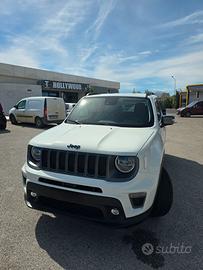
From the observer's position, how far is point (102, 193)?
98.6 inches

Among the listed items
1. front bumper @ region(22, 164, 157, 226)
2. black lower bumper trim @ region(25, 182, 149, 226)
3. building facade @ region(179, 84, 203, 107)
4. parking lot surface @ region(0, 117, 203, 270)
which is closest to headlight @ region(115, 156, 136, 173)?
front bumper @ region(22, 164, 157, 226)

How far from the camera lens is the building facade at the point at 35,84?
28.8 m

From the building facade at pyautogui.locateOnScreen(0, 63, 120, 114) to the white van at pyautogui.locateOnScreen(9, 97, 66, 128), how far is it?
15.0 metres

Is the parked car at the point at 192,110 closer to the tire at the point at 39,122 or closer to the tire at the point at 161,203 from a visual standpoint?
the tire at the point at 39,122

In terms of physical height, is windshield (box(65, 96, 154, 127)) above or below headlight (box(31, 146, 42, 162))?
above

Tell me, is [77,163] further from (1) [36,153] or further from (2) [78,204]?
(1) [36,153]

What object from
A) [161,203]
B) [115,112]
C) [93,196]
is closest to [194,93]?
[115,112]

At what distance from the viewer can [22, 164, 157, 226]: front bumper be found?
2.49 metres

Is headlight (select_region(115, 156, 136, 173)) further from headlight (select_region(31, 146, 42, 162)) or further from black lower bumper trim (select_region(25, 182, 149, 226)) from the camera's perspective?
headlight (select_region(31, 146, 42, 162))

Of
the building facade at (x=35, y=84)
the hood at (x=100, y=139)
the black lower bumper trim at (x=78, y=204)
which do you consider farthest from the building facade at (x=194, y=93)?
the black lower bumper trim at (x=78, y=204)

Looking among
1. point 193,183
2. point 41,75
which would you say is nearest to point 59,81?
point 41,75

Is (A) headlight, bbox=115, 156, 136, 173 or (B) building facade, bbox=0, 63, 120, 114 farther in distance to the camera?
(B) building facade, bbox=0, 63, 120, 114

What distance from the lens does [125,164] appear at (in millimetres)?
2584

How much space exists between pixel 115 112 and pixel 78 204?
1906mm
